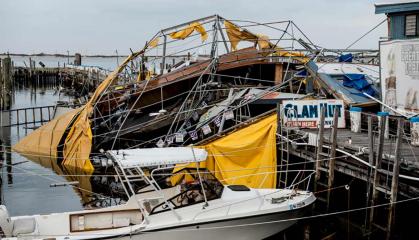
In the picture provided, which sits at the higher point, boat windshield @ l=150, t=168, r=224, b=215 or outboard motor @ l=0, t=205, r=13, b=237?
boat windshield @ l=150, t=168, r=224, b=215

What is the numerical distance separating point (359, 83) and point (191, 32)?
846 centimetres

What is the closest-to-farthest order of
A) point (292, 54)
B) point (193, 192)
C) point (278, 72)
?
point (193, 192) < point (278, 72) < point (292, 54)

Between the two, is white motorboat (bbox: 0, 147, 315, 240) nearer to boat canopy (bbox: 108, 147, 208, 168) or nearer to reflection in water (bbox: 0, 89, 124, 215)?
boat canopy (bbox: 108, 147, 208, 168)

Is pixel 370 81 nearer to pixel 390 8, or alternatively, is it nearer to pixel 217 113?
pixel 390 8

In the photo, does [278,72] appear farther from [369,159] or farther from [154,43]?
[369,159]

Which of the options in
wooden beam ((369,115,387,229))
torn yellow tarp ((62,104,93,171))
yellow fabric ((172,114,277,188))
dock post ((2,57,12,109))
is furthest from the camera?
dock post ((2,57,12,109))

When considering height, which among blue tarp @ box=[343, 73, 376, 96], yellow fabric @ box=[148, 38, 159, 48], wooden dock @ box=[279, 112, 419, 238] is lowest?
wooden dock @ box=[279, 112, 419, 238]

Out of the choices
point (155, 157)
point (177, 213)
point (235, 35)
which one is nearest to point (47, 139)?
point (235, 35)

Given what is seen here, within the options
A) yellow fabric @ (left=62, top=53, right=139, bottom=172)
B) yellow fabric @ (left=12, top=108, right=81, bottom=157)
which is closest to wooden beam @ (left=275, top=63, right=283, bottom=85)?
yellow fabric @ (left=62, top=53, right=139, bottom=172)

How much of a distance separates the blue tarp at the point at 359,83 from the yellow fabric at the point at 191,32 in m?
7.10

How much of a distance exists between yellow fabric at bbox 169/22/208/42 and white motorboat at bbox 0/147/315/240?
38.6 feet

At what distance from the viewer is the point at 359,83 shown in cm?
2194

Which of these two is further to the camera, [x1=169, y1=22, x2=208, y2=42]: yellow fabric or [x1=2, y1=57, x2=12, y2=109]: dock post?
[x1=2, y1=57, x2=12, y2=109]: dock post

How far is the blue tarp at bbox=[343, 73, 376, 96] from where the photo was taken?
21.8 m
